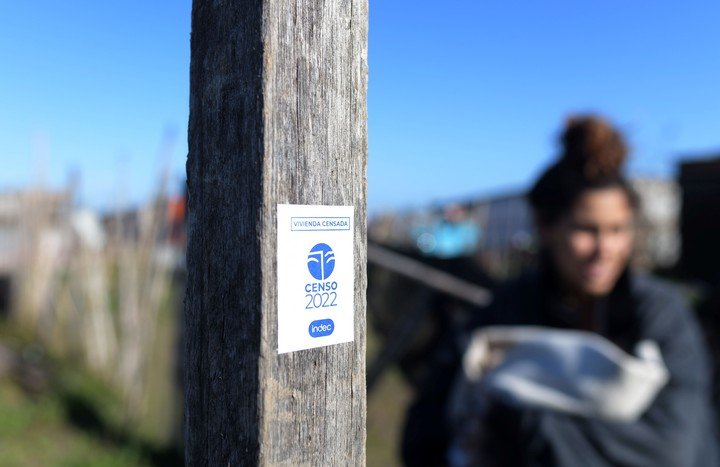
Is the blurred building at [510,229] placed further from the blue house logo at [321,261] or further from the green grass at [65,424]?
the green grass at [65,424]

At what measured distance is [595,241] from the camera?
8.00 ft

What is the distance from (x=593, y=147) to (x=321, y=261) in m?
1.85

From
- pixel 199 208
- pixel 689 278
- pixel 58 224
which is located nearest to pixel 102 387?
pixel 58 224

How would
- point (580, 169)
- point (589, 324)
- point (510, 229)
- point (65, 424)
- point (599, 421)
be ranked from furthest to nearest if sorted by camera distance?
point (510, 229), point (65, 424), point (580, 169), point (589, 324), point (599, 421)

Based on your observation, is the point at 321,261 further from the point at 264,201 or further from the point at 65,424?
the point at 65,424

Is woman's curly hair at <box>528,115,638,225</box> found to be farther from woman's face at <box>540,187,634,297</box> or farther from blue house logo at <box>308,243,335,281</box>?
blue house logo at <box>308,243,335,281</box>

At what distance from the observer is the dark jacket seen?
2.17 meters

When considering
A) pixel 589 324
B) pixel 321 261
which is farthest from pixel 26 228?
pixel 321 261

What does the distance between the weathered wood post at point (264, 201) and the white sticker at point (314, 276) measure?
1 centimetres

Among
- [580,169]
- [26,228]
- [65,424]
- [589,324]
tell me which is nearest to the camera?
[589,324]

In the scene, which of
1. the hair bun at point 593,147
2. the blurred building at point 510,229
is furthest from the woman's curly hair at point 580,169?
the blurred building at point 510,229

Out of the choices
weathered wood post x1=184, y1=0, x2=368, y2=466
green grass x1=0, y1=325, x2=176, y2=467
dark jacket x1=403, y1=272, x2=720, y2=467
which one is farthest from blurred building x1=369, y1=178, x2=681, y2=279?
green grass x1=0, y1=325, x2=176, y2=467

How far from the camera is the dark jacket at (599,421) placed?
7.13ft

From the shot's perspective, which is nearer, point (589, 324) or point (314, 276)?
point (314, 276)
